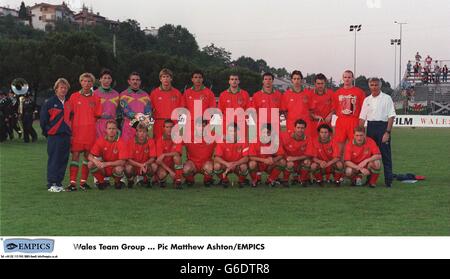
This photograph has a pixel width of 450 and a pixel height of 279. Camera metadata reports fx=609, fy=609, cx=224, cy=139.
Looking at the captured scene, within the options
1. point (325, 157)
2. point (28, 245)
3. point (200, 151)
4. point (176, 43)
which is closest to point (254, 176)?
point (200, 151)

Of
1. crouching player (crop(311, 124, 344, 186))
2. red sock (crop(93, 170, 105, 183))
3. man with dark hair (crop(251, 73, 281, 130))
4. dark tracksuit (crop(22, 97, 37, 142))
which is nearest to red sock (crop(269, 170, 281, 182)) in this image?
crouching player (crop(311, 124, 344, 186))

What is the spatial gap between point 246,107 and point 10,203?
3.00 meters

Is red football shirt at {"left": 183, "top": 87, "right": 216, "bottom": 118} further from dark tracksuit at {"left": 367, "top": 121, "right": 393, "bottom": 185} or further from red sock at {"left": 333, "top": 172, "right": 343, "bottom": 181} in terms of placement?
dark tracksuit at {"left": 367, "top": 121, "right": 393, "bottom": 185}

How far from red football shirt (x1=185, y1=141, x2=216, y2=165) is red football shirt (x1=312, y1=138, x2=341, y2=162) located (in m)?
1.23

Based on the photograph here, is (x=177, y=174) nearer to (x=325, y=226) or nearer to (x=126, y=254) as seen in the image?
(x=325, y=226)

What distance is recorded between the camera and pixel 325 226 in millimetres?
4602

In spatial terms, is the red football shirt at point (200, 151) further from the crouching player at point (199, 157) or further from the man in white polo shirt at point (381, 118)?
the man in white polo shirt at point (381, 118)

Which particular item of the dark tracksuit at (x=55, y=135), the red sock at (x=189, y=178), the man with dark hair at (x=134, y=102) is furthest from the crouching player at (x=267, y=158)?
the dark tracksuit at (x=55, y=135)

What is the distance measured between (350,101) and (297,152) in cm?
98

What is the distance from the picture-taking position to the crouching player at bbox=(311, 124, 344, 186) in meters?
7.13

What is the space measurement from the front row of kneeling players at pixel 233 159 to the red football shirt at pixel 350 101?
396 millimetres

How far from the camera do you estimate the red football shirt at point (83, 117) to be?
6.88 meters

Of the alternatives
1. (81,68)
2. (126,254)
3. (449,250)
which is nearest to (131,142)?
(126,254)

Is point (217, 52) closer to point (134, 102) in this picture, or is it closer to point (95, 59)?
point (134, 102)
